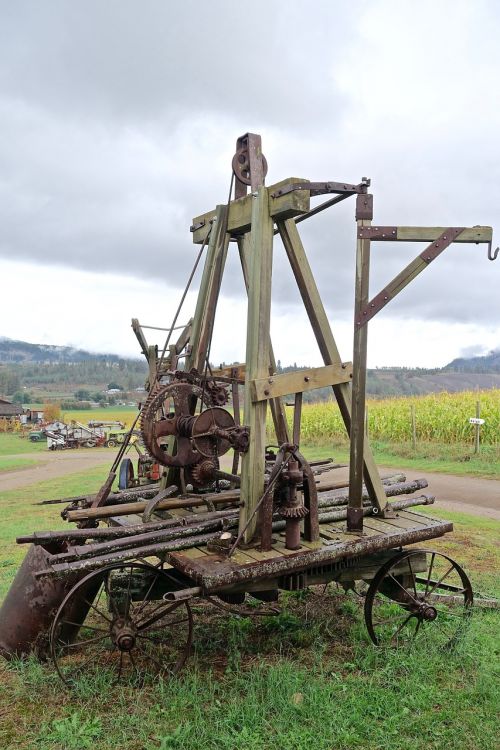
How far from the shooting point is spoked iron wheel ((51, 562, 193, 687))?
13.3 feet

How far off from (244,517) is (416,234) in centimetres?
250

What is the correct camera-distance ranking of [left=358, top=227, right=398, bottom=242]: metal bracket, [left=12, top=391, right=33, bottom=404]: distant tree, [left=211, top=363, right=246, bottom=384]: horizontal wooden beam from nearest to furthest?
[left=358, top=227, right=398, bottom=242]: metal bracket, [left=211, top=363, right=246, bottom=384]: horizontal wooden beam, [left=12, top=391, right=33, bottom=404]: distant tree

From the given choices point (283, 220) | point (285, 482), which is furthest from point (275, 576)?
point (283, 220)

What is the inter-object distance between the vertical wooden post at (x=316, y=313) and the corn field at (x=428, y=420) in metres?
12.3

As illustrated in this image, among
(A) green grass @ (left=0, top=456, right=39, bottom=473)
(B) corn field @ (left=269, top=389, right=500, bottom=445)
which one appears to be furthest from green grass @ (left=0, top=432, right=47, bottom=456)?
(B) corn field @ (left=269, top=389, right=500, bottom=445)

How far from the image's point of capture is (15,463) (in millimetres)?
21734

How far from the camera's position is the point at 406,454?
17.2 metres

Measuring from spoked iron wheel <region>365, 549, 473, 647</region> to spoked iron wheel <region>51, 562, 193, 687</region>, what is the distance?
1549mm

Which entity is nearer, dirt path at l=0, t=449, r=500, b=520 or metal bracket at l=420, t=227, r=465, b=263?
metal bracket at l=420, t=227, r=465, b=263

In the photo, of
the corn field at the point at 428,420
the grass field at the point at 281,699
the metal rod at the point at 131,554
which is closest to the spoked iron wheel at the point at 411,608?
the grass field at the point at 281,699

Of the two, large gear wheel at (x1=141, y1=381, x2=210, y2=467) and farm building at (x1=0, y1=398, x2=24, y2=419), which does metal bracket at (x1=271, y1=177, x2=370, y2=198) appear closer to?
large gear wheel at (x1=141, y1=381, x2=210, y2=467)

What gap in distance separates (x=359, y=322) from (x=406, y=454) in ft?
43.8

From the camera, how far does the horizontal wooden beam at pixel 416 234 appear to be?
4.56 meters

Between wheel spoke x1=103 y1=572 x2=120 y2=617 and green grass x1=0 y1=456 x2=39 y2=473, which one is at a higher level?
wheel spoke x1=103 y1=572 x2=120 y2=617
